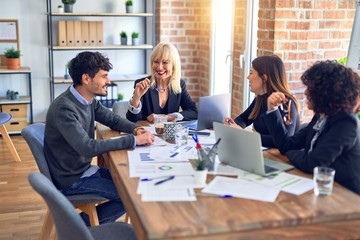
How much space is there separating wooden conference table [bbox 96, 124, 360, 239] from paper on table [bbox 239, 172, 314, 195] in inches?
2.0

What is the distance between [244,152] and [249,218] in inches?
19.9

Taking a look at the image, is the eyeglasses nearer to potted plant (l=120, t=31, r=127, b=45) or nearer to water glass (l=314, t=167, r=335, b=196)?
water glass (l=314, t=167, r=335, b=196)

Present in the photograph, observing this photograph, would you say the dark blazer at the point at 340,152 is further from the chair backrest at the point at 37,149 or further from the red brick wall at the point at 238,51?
the red brick wall at the point at 238,51

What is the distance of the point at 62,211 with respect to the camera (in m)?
1.74

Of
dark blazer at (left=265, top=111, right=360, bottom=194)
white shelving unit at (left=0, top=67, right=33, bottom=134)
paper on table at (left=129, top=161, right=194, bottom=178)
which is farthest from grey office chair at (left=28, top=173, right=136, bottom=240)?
white shelving unit at (left=0, top=67, right=33, bottom=134)

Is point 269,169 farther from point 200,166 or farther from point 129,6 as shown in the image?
point 129,6

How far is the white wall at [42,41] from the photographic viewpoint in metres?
5.78

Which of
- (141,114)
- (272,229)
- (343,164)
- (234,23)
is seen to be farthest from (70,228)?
(234,23)

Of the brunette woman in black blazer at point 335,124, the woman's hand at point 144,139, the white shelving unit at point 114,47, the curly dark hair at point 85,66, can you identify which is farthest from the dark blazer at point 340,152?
the white shelving unit at point 114,47

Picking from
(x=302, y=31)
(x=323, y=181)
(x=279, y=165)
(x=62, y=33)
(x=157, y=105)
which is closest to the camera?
(x=323, y=181)

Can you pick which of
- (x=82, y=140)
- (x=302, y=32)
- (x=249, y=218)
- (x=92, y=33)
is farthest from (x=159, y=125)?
(x=92, y=33)

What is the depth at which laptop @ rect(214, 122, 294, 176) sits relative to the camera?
204 centimetres

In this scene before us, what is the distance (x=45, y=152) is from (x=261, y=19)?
7.33 feet

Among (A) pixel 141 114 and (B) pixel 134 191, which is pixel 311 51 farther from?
(B) pixel 134 191
